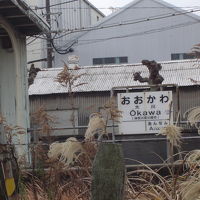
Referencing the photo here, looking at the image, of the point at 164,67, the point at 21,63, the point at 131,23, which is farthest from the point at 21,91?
the point at 131,23

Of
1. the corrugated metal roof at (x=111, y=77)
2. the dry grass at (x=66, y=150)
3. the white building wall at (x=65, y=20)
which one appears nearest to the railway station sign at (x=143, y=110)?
the dry grass at (x=66, y=150)

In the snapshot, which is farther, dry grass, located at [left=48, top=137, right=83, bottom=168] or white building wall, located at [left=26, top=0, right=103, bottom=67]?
white building wall, located at [left=26, top=0, right=103, bottom=67]

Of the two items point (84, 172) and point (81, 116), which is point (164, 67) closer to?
point (81, 116)

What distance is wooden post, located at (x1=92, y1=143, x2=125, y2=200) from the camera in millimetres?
4371

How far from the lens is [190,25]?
3581 centimetres

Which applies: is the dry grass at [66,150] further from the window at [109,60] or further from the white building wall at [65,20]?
the window at [109,60]

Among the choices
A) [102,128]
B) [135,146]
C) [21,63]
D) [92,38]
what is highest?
[92,38]

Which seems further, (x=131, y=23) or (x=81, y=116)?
(x=131, y=23)

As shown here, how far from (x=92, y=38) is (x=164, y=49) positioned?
5004mm

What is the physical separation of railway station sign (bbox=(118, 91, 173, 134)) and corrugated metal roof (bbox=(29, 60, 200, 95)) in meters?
8.70

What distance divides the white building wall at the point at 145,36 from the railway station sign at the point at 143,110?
25.7 metres

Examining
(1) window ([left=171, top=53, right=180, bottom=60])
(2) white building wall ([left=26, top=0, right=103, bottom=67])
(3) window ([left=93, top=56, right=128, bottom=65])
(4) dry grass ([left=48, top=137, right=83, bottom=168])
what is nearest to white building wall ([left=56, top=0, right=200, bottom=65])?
(1) window ([left=171, top=53, right=180, bottom=60])

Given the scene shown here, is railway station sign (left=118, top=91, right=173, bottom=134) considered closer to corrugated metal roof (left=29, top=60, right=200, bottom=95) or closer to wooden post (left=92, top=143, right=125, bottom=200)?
wooden post (left=92, top=143, right=125, bottom=200)

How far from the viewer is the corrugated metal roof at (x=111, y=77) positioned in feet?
64.6
